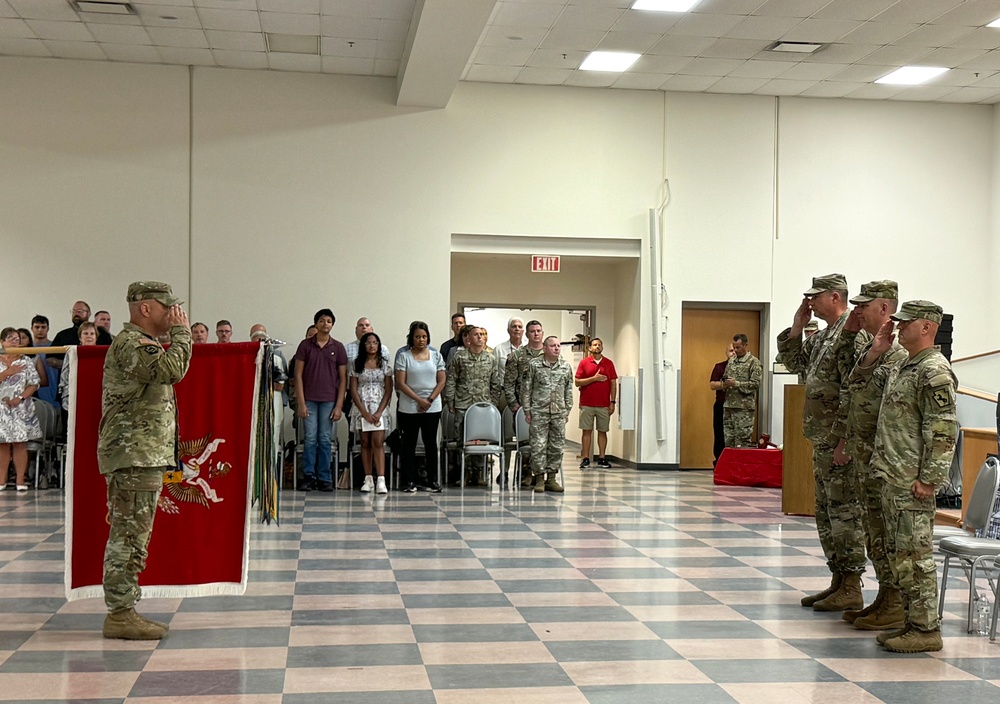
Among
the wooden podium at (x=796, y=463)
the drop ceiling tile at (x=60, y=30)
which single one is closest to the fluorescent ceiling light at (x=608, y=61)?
the wooden podium at (x=796, y=463)

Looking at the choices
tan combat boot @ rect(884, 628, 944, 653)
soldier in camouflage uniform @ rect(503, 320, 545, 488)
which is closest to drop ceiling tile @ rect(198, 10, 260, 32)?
soldier in camouflage uniform @ rect(503, 320, 545, 488)

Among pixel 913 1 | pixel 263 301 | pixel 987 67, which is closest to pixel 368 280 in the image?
pixel 263 301

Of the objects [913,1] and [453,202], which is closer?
[913,1]

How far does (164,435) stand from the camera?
4855 mm

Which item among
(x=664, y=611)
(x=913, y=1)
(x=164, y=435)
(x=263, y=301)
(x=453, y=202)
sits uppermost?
(x=913, y=1)

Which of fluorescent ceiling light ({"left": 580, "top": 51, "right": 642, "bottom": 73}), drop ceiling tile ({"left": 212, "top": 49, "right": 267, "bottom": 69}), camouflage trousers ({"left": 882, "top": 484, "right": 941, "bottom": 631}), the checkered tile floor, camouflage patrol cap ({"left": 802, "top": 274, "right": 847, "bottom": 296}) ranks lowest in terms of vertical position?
the checkered tile floor

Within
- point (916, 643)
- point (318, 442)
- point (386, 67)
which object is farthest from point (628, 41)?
point (916, 643)

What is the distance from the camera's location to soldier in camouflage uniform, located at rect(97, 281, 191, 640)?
15.6 feet

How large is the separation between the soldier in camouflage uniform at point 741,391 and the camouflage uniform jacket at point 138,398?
366 inches

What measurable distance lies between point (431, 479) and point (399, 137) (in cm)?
451

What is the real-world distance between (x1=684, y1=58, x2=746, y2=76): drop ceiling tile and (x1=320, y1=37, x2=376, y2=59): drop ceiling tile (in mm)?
3719

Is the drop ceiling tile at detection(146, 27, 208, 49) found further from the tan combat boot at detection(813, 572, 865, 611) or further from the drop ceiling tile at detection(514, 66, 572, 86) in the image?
the tan combat boot at detection(813, 572, 865, 611)

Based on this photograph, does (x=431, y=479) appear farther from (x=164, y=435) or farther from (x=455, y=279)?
(x=164, y=435)

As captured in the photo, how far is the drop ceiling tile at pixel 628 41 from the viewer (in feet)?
38.1
